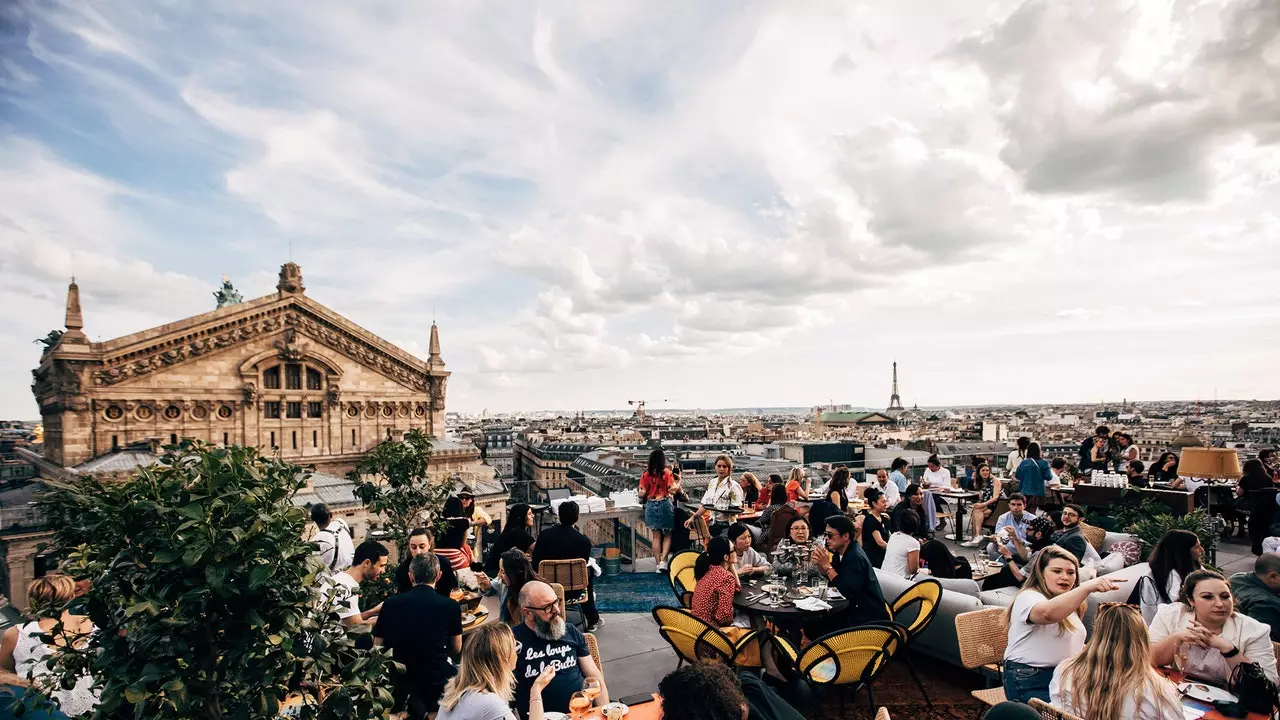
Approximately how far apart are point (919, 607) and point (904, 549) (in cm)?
129

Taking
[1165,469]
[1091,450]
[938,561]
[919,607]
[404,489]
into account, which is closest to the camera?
[919,607]

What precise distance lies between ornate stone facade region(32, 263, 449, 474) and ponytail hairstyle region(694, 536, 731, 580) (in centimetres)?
2761

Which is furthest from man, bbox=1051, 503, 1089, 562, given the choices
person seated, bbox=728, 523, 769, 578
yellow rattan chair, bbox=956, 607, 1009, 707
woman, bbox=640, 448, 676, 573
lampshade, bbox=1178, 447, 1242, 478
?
woman, bbox=640, 448, 676, 573

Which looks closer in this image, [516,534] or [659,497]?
[516,534]

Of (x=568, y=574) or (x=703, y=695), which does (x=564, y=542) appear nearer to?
(x=568, y=574)

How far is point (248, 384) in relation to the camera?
27953 millimetres

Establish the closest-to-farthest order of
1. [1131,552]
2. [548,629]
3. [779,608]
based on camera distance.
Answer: [548,629] → [779,608] → [1131,552]

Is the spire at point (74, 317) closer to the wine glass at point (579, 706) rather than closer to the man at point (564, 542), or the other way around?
the man at point (564, 542)

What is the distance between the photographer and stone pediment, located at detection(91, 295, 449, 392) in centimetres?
2478

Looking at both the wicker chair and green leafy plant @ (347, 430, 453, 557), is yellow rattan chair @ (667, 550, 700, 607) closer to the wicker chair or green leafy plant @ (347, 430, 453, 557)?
the wicker chair

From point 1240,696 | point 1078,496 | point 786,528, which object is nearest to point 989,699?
point 1240,696

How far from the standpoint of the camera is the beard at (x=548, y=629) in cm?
450

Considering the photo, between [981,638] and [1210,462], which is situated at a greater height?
[1210,462]

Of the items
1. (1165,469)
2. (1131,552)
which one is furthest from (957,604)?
(1165,469)
